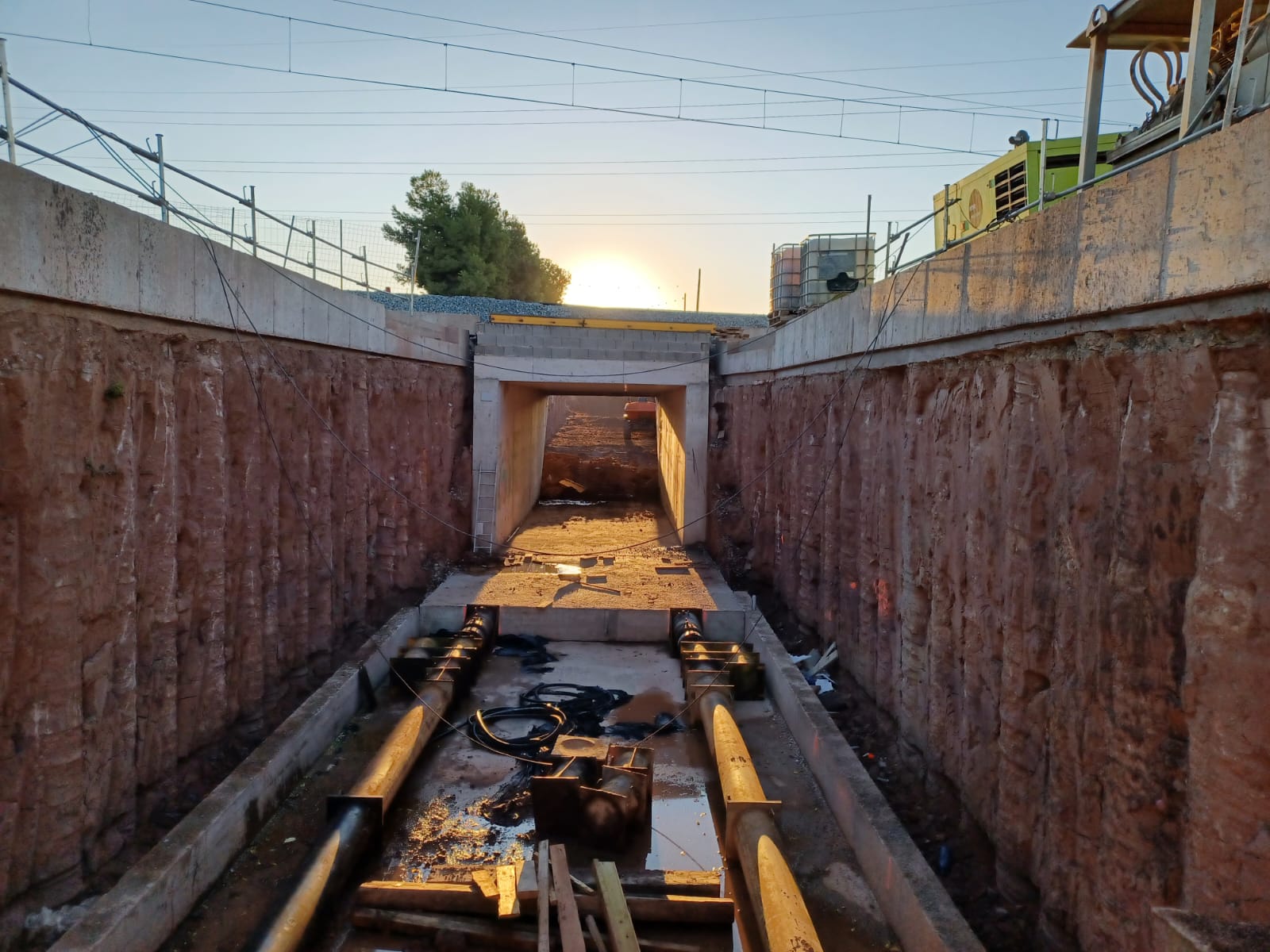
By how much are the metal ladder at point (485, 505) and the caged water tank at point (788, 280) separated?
21.9 feet

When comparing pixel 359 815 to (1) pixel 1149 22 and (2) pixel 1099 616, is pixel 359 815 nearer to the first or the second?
(2) pixel 1099 616

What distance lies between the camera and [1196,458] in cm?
393

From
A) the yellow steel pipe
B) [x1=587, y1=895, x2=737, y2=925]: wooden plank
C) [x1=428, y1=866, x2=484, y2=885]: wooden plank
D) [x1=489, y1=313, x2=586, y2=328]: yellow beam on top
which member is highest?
[x1=489, y1=313, x2=586, y2=328]: yellow beam on top

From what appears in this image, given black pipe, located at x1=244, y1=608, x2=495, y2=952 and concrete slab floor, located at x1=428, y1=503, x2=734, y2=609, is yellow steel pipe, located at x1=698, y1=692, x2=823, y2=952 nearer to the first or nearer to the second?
black pipe, located at x1=244, y1=608, x2=495, y2=952

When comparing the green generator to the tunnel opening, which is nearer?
the green generator

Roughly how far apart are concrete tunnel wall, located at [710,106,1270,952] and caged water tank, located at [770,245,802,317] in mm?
9384

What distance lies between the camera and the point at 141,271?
6.66m

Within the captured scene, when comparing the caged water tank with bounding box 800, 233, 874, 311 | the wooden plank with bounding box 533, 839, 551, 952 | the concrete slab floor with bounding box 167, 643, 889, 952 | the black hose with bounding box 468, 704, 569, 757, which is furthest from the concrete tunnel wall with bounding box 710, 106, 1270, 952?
the caged water tank with bounding box 800, 233, 874, 311

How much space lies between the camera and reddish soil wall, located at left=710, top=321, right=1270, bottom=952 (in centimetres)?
363

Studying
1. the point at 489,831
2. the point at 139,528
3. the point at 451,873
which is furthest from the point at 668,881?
the point at 139,528

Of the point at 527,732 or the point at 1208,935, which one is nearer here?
the point at 1208,935

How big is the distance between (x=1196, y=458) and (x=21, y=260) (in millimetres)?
6602

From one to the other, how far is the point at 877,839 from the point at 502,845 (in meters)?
3.03

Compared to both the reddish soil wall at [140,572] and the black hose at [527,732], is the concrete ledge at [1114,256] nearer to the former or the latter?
the black hose at [527,732]
